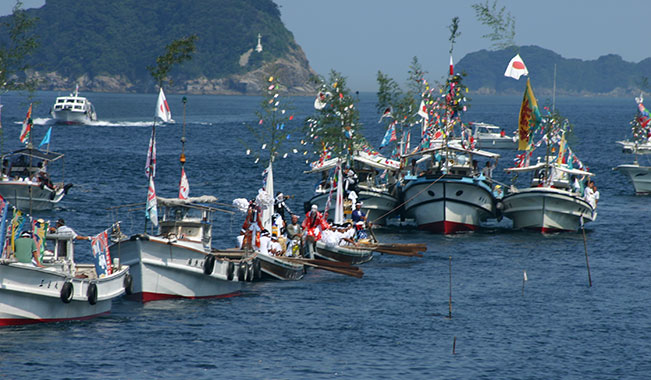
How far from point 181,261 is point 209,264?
3.70ft

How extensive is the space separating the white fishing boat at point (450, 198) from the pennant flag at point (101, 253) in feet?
86.0

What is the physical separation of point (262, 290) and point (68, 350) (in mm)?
11339

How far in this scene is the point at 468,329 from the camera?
112 feet

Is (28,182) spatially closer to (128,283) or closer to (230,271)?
(230,271)

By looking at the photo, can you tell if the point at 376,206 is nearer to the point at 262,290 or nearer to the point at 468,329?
the point at 262,290

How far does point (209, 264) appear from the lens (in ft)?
117

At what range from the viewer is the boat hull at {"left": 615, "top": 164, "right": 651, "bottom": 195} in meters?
76.2

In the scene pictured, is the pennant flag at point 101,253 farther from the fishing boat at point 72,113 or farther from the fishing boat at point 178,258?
the fishing boat at point 72,113

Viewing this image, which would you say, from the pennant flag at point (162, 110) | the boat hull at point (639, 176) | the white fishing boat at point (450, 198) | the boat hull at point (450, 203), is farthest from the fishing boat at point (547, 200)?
the pennant flag at point (162, 110)

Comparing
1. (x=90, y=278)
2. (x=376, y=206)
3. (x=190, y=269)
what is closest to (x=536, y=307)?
(x=190, y=269)

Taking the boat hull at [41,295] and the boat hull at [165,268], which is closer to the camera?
the boat hull at [41,295]

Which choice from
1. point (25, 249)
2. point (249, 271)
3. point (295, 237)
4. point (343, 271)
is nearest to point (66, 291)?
point (25, 249)

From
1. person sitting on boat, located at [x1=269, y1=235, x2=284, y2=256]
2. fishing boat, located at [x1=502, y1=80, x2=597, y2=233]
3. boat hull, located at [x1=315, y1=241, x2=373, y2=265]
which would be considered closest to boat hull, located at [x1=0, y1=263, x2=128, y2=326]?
person sitting on boat, located at [x1=269, y1=235, x2=284, y2=256]

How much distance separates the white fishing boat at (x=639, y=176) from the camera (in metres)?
76.3
